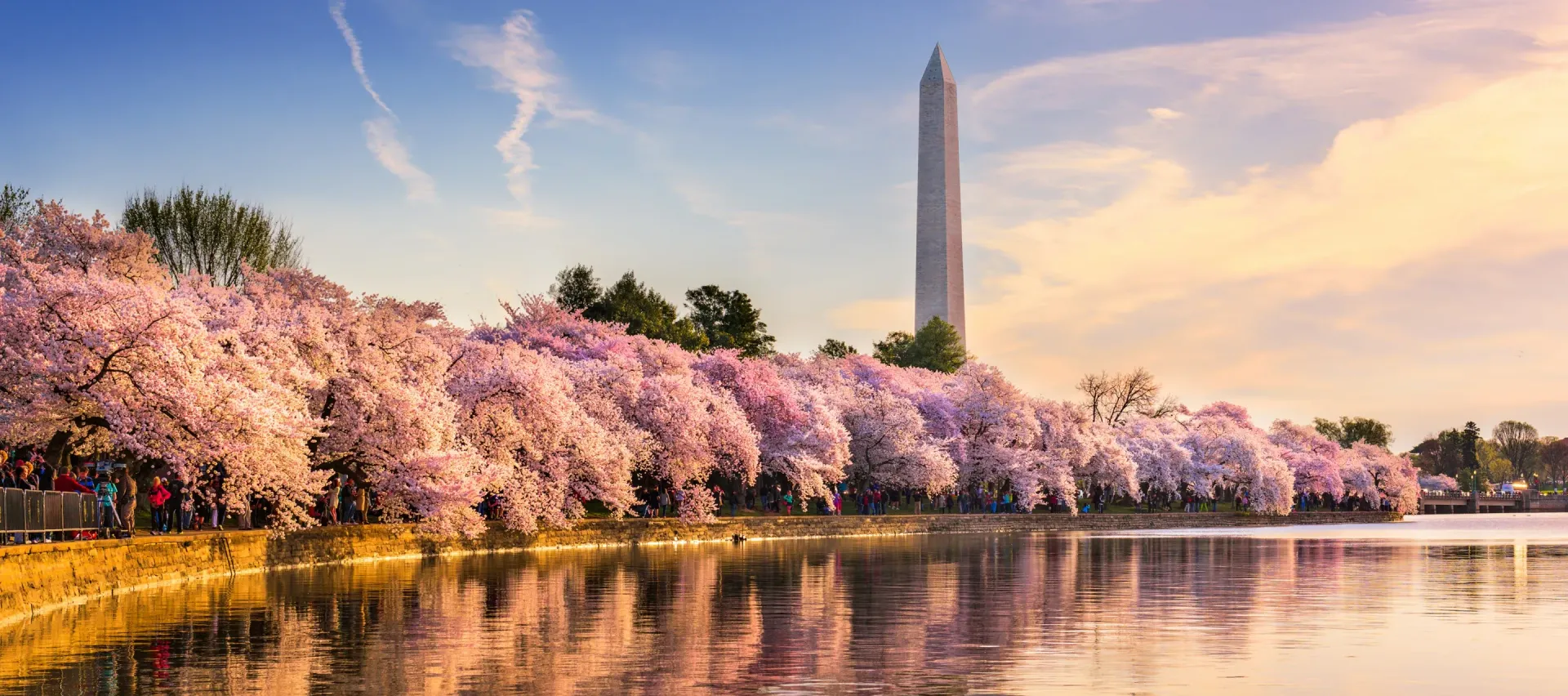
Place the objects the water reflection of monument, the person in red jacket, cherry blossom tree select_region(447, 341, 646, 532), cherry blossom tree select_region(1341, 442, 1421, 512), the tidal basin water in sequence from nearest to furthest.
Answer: the tidal basin water
the water reflection of monument
the person in red jacket
cherry blossom tree select_region(447, 341, 646, 532)
cherry blossom tree select_region(1341, 442, 1421, 512)

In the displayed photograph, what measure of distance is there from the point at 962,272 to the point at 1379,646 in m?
88.5

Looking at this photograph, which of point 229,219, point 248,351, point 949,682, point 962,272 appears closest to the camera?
point 949,682

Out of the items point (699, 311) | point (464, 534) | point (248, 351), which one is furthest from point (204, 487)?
point (699, 311)

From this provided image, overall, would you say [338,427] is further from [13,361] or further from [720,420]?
[720,420]

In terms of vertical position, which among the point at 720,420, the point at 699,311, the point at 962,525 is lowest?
the point at 962,525

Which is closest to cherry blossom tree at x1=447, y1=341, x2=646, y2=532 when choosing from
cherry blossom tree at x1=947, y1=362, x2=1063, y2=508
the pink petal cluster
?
the pink petal cluster

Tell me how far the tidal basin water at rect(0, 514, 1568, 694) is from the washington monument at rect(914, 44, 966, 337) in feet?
195

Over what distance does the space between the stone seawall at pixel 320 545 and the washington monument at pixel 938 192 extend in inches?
743

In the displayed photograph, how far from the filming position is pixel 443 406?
51.7 meters

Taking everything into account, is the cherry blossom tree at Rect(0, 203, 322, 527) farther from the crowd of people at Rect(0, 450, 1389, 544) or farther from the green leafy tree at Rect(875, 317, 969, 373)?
the green leafy tree at Rect(875, 317, 969, 373)

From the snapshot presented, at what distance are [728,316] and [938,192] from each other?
28943 mm

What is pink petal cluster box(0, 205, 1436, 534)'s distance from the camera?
37.2 m

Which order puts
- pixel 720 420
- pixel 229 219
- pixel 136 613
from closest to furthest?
pixel 136 613 → pixel 720 420 → pixel 229 219

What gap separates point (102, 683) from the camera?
18734mm
